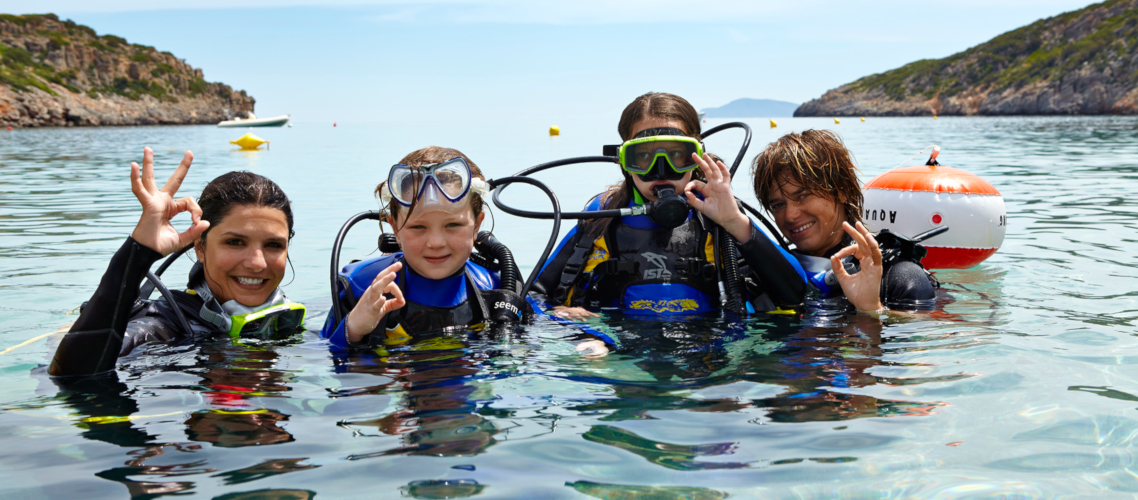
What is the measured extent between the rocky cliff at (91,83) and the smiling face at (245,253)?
63.5 meters

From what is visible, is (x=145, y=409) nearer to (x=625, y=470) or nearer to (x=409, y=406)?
(x=409, y=406)

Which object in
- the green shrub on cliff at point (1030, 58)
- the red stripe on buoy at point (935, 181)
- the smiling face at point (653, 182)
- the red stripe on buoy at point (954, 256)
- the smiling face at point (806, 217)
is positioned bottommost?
the red stripe on buoy at point (954, 256)

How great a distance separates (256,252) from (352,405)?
1.15 m

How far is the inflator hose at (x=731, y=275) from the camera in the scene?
13.1 ft

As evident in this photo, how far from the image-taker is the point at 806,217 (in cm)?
440

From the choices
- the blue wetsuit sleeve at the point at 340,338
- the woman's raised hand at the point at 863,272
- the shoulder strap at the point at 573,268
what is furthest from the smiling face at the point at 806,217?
the blue wetsuit sleeve at the point at 340,338

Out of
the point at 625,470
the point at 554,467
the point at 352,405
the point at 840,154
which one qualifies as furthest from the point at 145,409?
the point at 840,154

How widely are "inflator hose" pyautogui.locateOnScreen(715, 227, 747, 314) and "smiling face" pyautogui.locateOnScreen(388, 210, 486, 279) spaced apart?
4.49 feet

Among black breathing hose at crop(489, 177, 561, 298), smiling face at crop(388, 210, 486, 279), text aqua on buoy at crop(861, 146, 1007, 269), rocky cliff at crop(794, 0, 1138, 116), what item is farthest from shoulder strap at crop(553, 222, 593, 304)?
rocky cliff at crop(794, 0, 1138, 116)

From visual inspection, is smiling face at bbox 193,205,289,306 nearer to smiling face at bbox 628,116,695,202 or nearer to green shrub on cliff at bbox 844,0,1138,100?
smiling face at bbox 628,116,695,202

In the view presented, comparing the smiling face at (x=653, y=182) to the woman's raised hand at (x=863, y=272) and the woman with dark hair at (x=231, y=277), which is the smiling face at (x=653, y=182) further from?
the woman with dark hair at (x=231, y=277)

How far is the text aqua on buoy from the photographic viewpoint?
5.11 metres

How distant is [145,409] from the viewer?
2727 millimetres

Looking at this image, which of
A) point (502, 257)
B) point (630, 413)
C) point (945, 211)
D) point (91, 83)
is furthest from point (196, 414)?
point (91, 83)
